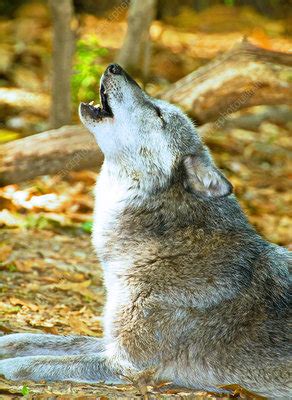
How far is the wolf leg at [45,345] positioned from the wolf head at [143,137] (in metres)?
1.26

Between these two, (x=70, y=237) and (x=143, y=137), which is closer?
(x=143, y=137)

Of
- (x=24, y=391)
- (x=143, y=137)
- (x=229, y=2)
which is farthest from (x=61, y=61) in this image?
(x=229, y=2)

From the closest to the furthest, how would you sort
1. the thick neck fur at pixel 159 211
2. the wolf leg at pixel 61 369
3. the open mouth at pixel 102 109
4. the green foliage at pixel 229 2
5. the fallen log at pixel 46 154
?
1. the wolf leg at pixel 61 369
2. the thick neck fur at pixel 159 211
3. the open mouth at pixel 102 109
4. the fallen log at pixel 46 154
5. the green foliage at pixel 229 2

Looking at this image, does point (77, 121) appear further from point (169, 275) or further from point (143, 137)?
point (169, 275)

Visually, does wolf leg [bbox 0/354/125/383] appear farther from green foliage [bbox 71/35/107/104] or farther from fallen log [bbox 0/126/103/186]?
green foliage [bbox 71/35/107/104]

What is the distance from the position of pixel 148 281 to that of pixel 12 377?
1.15m

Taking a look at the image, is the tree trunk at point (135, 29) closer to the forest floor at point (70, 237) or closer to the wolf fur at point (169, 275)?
the forest floor at point (70, 237)

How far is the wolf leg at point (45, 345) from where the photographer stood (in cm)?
592

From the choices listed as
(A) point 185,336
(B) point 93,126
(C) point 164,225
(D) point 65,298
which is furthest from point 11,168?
(A) point 185,336

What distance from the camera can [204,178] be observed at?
582 centimetres

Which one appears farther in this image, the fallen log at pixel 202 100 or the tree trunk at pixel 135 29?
the tree trunk at pixel 135 29

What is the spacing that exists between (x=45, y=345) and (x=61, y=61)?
14.1ft

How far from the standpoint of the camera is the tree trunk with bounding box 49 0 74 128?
352 inches

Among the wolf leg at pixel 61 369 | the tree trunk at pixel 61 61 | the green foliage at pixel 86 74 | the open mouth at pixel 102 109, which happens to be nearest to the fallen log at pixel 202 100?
the tree trunk at pixel 61 61
